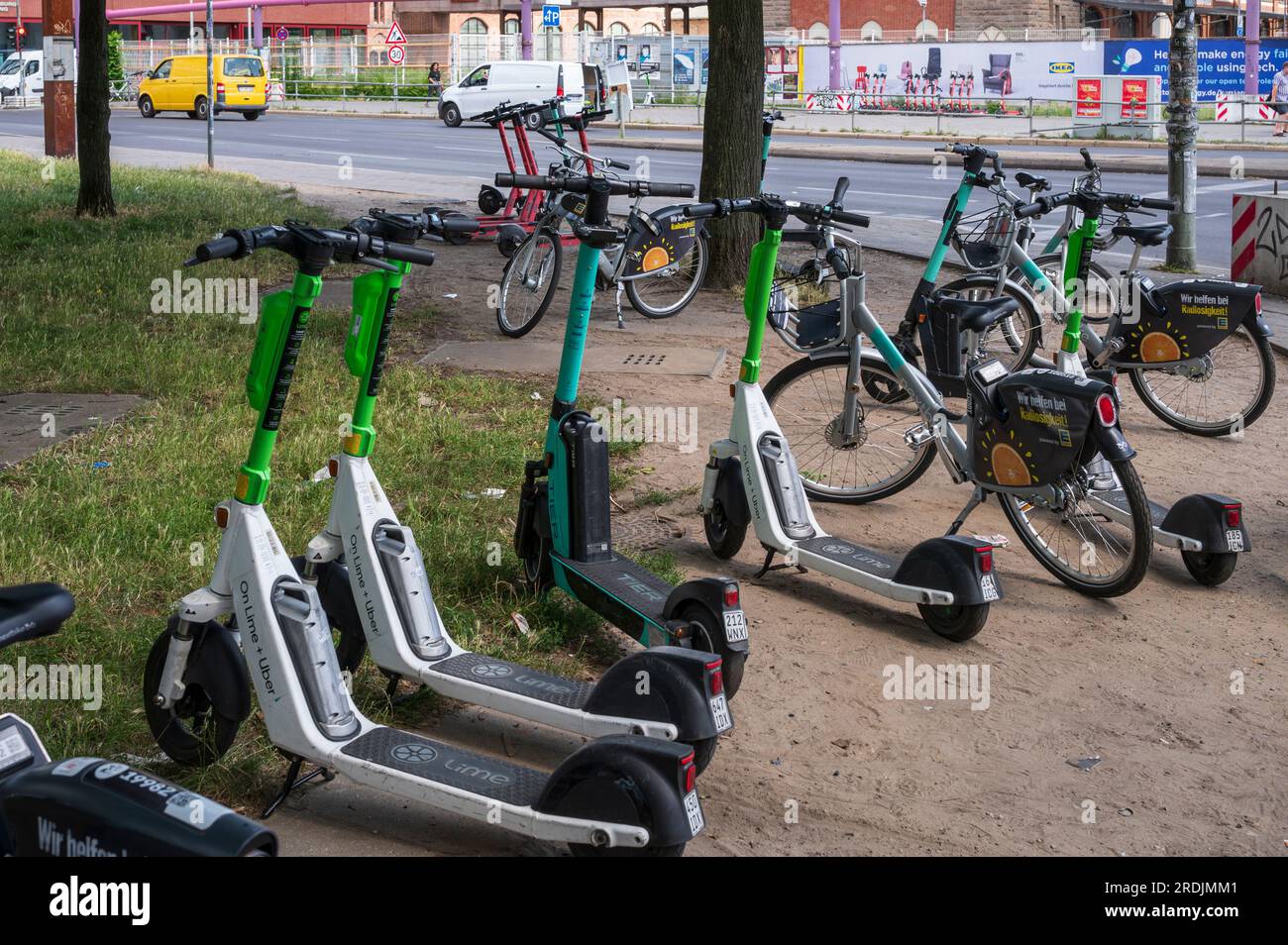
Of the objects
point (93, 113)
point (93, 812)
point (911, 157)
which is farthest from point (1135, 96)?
point (93, 812)

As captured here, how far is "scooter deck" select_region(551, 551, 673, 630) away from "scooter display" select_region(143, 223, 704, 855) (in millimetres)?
923

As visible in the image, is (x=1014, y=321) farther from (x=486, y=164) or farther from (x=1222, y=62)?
(x=1222, y=62)

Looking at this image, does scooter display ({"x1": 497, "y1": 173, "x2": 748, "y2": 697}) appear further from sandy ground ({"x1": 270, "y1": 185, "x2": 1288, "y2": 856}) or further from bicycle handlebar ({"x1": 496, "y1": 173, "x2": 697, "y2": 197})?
sandy ground ({"x1": 270, "y1": 185, "x2": 1288, "y2": 856})

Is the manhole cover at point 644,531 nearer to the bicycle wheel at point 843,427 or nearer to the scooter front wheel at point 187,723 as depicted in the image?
the bicycle wheel at point 843,427

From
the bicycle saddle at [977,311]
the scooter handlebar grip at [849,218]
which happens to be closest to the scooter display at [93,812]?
the scooter handlebar grip at [849,218]

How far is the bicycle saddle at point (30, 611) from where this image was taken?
7.30 feet

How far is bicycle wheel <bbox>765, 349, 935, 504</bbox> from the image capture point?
19.3ft

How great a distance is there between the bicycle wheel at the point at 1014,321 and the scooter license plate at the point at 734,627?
416 cm

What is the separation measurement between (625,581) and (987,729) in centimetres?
119

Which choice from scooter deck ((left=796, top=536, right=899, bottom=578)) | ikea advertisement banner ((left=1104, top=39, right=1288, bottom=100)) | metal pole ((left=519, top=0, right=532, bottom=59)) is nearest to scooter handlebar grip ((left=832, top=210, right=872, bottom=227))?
scooter deck ((left=796, top=536, right=899, bottom=578))

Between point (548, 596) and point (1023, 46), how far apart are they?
36.8m

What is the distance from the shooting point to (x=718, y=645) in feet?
13.5
